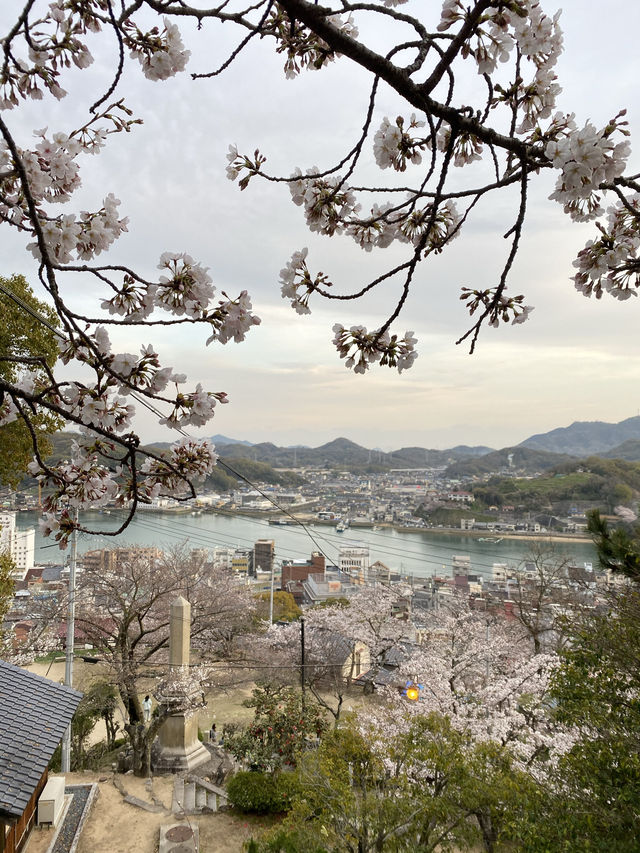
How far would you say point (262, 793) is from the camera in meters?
6.28

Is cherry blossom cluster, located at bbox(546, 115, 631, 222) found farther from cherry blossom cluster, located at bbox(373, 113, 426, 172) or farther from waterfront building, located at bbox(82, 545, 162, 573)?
waterfront building, located at bbox(82, 545, 162, 573)

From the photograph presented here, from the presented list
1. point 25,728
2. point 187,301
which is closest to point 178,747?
point 25,728

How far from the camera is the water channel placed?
26.9 meters

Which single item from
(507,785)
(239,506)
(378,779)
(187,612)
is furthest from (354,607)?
(239,506)

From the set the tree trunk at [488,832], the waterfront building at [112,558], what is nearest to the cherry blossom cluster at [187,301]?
the tree trunk at [488,832]

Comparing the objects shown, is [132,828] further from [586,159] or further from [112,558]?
[586,159]

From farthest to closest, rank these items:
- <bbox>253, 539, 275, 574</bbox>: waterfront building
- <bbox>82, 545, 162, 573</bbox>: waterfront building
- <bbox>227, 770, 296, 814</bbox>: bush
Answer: <bbox>253, 539, 275, 574</bbox>: waterfront building → <bbox>82, 545, 162, 573</bbox>: waterfront building → <bbox>227, 770, 296, 814</bbox>: bush

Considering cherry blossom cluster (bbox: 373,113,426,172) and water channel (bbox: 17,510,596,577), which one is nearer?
cherry blossom cluster (bbox: 373,113,426,172)

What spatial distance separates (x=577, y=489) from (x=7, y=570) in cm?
3547

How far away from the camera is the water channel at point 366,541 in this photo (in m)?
26.9

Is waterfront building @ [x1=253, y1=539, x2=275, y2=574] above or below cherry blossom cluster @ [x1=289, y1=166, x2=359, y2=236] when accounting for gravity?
below

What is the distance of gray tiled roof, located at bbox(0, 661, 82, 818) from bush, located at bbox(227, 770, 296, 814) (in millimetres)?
2480

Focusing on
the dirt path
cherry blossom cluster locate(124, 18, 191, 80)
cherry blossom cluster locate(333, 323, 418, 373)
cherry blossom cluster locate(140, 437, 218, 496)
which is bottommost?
the dirt path

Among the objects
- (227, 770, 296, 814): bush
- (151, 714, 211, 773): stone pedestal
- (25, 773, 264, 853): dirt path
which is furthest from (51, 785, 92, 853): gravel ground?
(227, 770, 296, 814): bush
